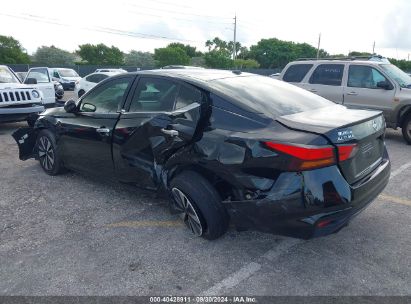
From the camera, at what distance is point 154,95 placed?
12.8 feet

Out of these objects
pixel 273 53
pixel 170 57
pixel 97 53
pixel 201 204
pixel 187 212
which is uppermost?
pixel 273 53

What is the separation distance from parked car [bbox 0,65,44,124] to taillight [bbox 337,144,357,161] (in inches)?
299

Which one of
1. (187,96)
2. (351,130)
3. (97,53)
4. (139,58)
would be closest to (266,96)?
(187,96)

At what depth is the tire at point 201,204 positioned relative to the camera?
3.21m

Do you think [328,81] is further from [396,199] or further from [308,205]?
[308,205]

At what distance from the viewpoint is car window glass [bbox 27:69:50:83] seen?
12.7 meters

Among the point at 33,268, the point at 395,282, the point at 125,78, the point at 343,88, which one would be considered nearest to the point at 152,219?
the point at 33,268

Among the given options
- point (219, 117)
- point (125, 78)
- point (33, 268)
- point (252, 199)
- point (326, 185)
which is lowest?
point (33, 268)

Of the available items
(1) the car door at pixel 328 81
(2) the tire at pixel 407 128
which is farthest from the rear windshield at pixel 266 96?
(1) the car door at pixel 328 81

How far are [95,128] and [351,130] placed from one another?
2938 millimetres

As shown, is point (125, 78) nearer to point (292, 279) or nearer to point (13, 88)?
point (292, 279)

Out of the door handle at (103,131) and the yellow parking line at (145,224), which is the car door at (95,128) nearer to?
the door handle at (103,131)

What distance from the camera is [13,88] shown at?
348 inches

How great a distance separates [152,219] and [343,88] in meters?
6.44
